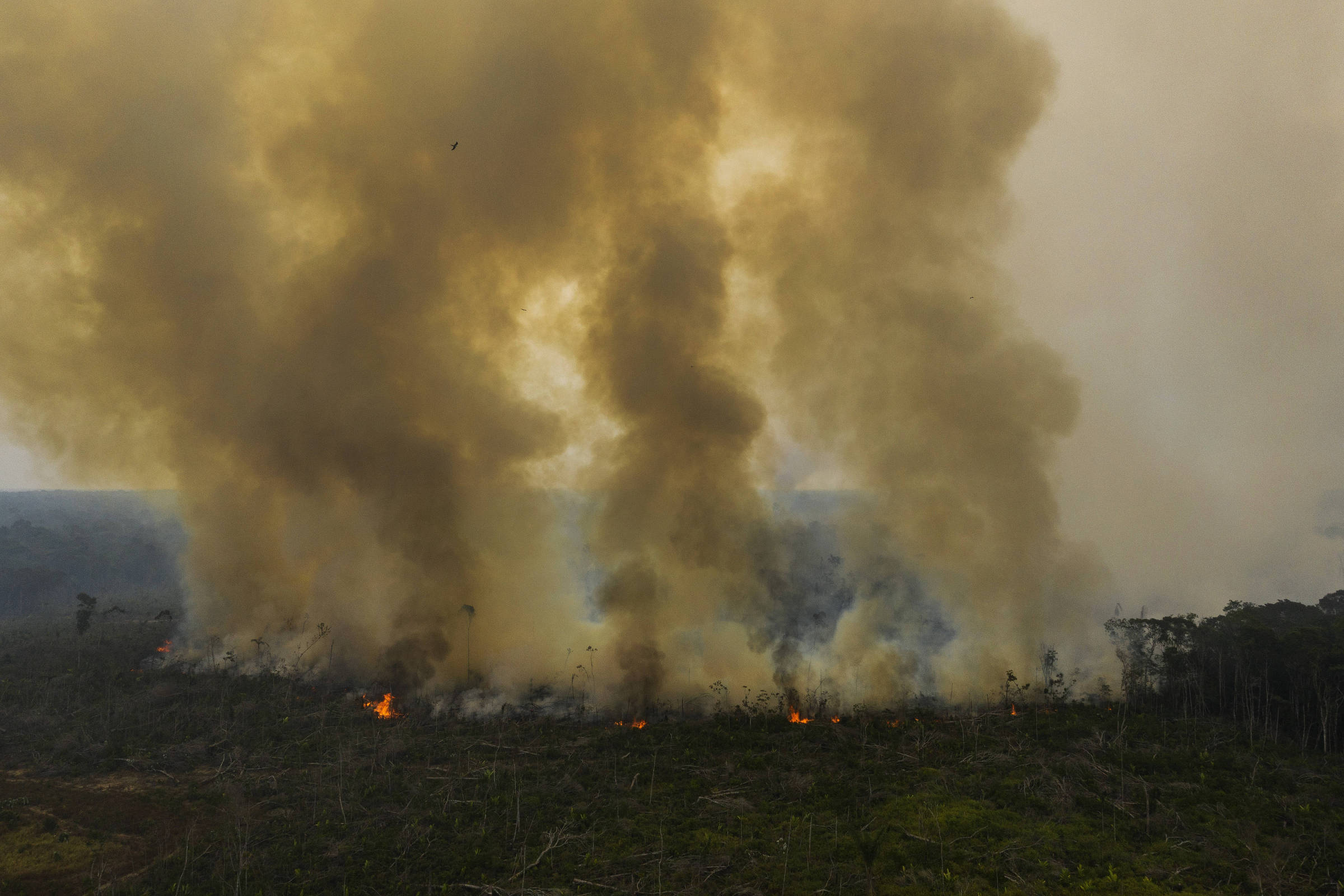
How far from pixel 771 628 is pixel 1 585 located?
9766 cm

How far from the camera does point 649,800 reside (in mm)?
27453

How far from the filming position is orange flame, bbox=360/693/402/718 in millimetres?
38594

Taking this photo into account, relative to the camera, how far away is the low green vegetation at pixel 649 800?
864 inches

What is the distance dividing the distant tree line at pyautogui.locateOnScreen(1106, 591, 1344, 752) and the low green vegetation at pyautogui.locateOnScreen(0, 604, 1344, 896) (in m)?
2.23

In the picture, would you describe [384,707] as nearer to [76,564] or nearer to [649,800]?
[649,800]

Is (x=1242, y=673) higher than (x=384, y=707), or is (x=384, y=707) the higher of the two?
(x=1242, y=673)

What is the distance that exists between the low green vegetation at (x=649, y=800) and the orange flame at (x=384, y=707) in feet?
2.15

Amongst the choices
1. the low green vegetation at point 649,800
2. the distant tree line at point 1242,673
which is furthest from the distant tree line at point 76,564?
the distant tree line at point 1242,673

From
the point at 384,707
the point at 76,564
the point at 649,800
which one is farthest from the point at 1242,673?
the point at 76,564

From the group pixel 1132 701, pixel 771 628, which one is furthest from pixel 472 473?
pixel 1132 701

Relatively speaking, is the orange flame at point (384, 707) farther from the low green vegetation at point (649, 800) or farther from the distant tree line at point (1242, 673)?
the distant tree line at point (1242, 673)

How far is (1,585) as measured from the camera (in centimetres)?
8175

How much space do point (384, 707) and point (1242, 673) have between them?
49676 millimetres

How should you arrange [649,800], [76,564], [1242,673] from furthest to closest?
[76,564] < [1242,673] < [649,800]
